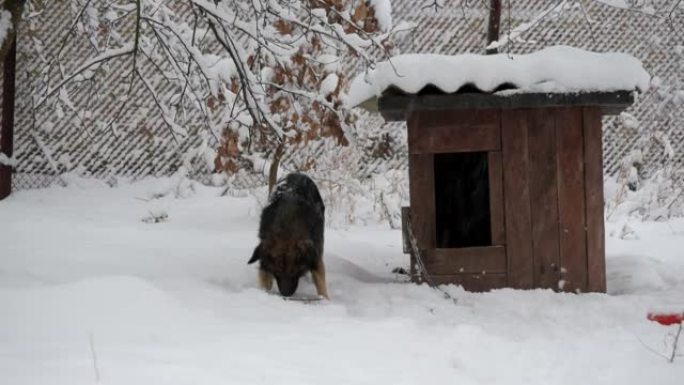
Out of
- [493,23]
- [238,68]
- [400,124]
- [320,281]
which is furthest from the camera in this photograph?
[400,124]

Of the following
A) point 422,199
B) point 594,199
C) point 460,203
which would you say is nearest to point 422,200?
point 422,199

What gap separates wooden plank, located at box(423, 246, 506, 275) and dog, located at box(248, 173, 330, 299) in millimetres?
839

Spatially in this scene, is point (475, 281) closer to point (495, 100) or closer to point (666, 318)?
point (495, 100)

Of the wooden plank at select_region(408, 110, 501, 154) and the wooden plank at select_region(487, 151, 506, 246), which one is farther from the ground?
the wooden plank at select_region(408, 110, 501, 154)

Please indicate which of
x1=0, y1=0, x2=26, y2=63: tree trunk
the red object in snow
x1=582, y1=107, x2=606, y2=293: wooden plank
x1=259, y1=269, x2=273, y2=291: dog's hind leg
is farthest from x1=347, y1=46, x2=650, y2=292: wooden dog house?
x1=0, y1=0, x2=26, y2=63: tree trunk

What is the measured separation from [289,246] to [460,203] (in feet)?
8.15

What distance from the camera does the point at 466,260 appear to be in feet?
18.9

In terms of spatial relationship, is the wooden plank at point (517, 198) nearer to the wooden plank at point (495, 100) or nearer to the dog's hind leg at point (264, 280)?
the wooden plank at point (495, 100)

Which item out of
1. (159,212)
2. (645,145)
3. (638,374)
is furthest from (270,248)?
(645,145)

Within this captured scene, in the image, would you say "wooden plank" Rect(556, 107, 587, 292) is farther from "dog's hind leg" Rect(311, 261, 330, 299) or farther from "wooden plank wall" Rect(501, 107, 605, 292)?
"dog's hind leg" Rect(311, 261, 330, 299)

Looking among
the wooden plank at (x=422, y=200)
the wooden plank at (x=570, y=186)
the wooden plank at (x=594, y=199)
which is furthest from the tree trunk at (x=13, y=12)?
the wooden plank at (x=594, y=199)

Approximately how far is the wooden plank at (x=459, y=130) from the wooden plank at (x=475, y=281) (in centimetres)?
92

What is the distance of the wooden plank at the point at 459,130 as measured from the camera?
18.8 ft

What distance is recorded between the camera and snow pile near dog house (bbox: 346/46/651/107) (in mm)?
5328
